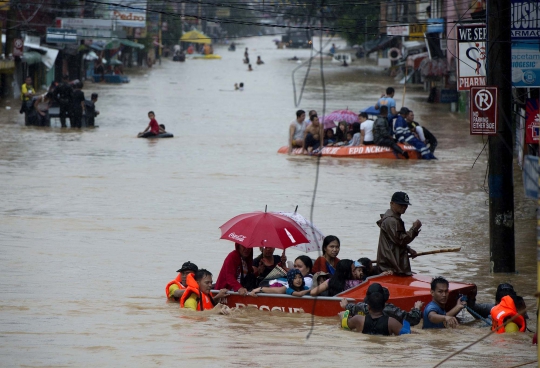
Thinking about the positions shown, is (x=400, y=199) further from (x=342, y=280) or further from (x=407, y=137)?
(x=407, y=137)

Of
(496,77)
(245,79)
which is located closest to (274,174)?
(496,77)

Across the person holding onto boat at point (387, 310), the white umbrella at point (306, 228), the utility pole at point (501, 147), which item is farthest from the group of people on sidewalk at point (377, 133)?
the person holding onto boat at point (387, 310)

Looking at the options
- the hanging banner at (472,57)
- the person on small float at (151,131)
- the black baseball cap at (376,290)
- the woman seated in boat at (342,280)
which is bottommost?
the woman seated in boat at (342,280)

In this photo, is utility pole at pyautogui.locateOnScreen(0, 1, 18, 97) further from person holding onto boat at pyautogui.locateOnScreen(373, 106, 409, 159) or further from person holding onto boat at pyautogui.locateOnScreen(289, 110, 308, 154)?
person holding onto boat at pyautogui.locateOnScreen(373, 106, 409, 159)

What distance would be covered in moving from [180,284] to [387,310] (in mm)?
2593

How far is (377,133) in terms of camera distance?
81.4ft

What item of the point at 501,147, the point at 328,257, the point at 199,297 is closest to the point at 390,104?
the point at 501,147

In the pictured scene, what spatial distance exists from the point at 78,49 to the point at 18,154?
34.8 metres

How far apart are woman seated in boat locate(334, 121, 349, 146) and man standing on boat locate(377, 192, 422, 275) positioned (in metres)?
15.6

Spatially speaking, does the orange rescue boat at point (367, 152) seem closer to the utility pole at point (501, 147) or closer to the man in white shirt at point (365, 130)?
the man in white shirt at point (365, 130)

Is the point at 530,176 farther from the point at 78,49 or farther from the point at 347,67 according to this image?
the point at 347,67

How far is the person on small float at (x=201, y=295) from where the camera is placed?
10.2 meters

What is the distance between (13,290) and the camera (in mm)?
11125

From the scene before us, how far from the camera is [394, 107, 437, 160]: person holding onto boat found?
24.5 m
